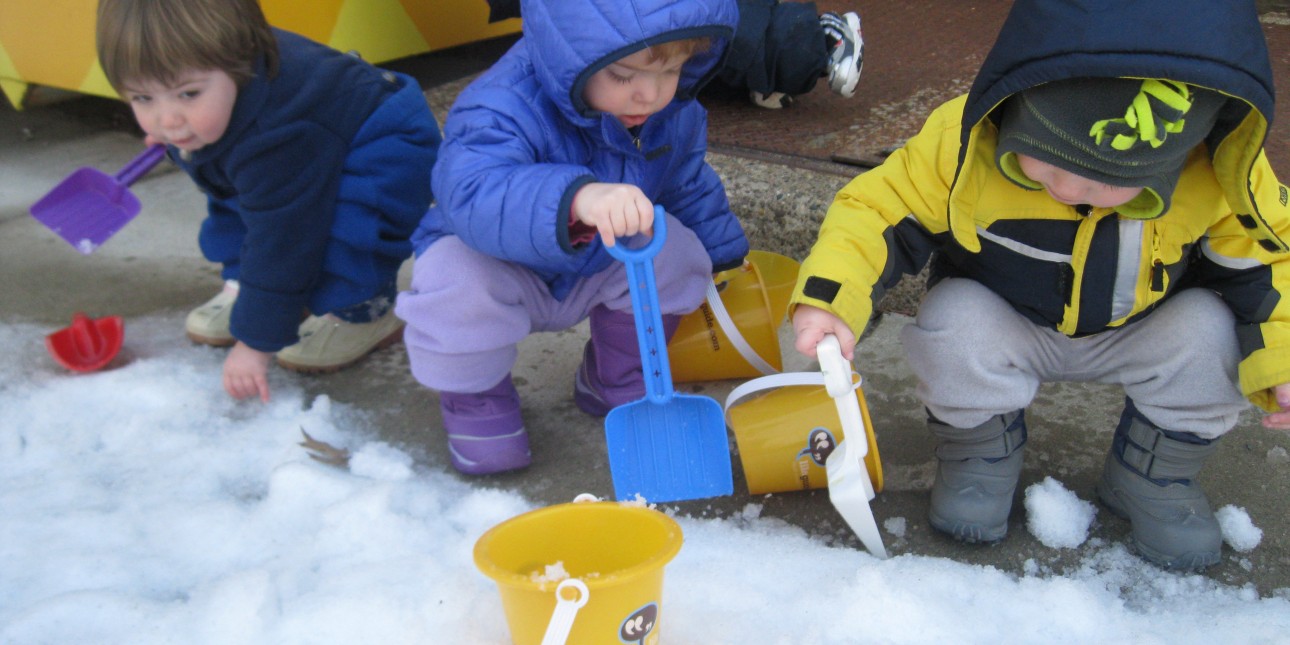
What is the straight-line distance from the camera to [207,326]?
6.84 ft

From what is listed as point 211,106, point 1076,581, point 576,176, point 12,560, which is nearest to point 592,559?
point 576,176

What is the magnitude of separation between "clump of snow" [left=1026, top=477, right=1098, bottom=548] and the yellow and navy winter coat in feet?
0.74

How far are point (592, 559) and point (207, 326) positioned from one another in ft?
3.97

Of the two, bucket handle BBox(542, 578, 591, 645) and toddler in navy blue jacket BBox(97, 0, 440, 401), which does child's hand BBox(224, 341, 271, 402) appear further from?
bucket handle BBox(542, 578, 591, 645)

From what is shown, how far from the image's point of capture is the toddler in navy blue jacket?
1671 mm

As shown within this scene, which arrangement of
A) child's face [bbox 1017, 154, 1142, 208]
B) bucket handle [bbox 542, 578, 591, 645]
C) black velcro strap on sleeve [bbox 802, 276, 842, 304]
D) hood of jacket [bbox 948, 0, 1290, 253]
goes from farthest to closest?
black velcro strap on sleeve [bbox 802, 276, 842, 304]
child's face [bbox 1017, 154, 1142, 208]
hood of jacket [bbox 948, 0, 1290, 253]
bucket handle [bbox 542, 578, 591, 645]

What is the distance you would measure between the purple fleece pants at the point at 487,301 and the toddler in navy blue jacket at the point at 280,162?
0.34m

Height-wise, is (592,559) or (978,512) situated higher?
(592,559)

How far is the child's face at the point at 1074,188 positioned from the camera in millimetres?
1229

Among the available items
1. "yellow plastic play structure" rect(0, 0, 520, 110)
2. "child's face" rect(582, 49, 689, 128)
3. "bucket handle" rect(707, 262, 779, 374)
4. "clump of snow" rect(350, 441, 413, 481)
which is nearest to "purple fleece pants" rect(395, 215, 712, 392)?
"bucket handle" rect(707, 262, 779, 374)

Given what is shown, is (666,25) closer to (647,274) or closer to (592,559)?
(647,274)

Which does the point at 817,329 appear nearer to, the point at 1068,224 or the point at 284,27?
the point at 1068,224

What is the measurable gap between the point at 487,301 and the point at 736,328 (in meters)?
0.45

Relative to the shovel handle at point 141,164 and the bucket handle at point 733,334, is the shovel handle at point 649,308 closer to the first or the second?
the bucket handle at point 733,334
